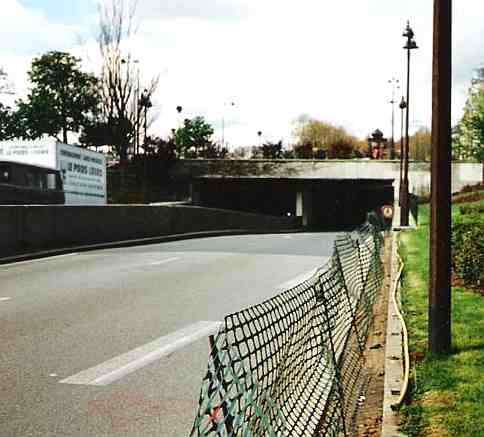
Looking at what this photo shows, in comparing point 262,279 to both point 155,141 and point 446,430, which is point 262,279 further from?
point 155,141

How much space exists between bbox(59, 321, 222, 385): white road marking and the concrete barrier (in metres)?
11.0

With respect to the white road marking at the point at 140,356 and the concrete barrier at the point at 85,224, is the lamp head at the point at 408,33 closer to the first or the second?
the concrete barrier at the point at 85,224

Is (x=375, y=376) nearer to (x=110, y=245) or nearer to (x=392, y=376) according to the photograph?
(x=392, y=376)

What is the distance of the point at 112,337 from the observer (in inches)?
346

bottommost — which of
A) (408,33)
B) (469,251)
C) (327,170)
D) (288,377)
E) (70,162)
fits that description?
(288,377)

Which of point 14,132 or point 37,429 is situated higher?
point 14,132

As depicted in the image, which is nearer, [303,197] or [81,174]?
[81,174]

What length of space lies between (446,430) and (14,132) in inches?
3303

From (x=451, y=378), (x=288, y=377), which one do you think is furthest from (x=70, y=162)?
(x=288, y=377)

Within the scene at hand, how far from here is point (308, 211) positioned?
67812 millimetres

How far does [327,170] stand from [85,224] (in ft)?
120

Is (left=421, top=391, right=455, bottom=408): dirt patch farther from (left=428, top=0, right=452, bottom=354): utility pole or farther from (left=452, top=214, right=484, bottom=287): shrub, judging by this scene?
(left=452, top=214, right=484, bottom=287): shrub

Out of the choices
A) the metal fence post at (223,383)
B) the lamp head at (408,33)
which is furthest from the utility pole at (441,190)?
the lamp head at (408,33)

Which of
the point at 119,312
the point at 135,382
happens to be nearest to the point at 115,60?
the point at 119,312
